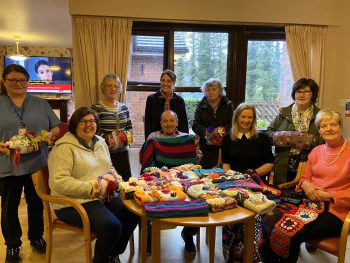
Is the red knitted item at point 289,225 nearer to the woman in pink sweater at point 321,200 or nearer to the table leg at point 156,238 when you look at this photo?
the woman in pink sweater at point 321,200

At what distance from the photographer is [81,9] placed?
10.4 feet

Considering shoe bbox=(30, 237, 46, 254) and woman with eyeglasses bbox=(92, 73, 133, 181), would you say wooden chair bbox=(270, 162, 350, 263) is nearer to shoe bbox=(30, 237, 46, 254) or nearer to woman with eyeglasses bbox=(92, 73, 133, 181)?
woman with eyeglasses bbox=(92, 73, 133, 181)

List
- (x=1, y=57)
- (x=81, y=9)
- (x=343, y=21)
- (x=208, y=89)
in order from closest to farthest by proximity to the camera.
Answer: (x=208, y=89), (x=81, y=9), (x=343, y=21), (x=1, y=57)

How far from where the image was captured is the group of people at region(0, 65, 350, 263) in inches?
75.9

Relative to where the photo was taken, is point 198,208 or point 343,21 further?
point 343,21

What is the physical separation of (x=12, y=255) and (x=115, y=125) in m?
1.26

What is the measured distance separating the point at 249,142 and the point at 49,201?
1.56 meters

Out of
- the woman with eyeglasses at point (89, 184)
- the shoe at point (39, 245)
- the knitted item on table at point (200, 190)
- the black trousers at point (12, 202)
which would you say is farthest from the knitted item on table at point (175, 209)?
the shoe at point (39, 245)

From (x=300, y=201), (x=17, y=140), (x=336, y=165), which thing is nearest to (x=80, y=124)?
(x=17, y=140)

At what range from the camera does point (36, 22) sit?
517 centimetres

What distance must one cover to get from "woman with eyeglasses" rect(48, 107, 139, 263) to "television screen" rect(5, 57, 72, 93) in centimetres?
624

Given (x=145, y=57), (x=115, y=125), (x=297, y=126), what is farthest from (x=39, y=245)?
(x=297, y=126)

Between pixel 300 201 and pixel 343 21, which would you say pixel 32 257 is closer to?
pixel 300 201

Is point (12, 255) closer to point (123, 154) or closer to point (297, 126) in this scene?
point (123, 154)
